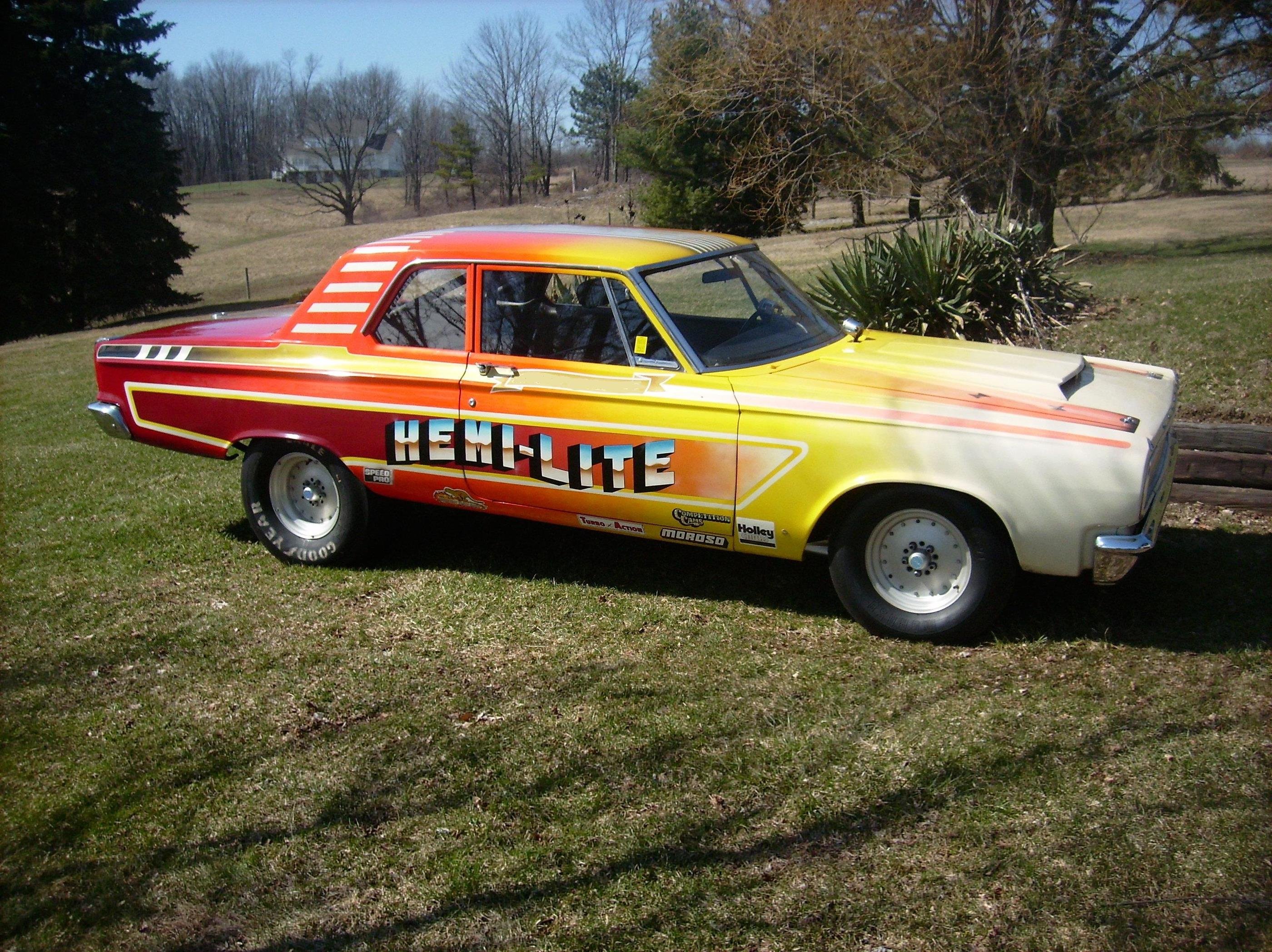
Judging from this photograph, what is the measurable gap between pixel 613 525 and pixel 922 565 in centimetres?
147

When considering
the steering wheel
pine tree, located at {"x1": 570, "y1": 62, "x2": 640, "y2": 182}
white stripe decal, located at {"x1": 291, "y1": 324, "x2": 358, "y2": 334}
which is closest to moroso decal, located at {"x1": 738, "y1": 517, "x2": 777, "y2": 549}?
the steering wheel

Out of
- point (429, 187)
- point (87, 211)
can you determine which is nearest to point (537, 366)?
point (87, 211)

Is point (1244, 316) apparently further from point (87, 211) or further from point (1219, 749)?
point (87, 211)

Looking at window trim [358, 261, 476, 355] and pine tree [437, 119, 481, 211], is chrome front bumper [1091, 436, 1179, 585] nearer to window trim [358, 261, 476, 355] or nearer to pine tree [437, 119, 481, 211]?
window trim [358, 261, 476, 355]

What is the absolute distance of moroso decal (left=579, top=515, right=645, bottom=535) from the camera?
5023mm

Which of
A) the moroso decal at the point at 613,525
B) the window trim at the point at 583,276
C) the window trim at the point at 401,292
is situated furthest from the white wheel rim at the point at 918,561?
the window trim at the point at 401,292

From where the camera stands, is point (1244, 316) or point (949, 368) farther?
point (1244, 316)

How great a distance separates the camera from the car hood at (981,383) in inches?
173

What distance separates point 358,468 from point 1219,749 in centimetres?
414

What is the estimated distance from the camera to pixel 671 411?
477 cm

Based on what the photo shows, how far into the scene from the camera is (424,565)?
19.7 ft

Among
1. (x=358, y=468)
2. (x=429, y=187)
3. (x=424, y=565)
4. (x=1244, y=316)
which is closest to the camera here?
(x=358, y=468)

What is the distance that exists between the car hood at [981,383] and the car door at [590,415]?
1.19 ft

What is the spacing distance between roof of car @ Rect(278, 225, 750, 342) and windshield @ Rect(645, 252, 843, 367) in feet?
0.39
